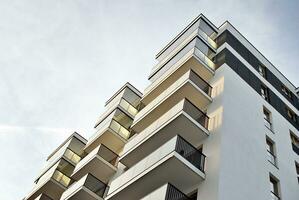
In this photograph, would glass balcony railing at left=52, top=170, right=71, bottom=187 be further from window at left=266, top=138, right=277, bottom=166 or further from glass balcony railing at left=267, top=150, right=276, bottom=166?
glass balcony railing at left=267, top=150, right=276, bottom=166

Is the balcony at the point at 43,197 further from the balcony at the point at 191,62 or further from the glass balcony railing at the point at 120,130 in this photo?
the balcony at the point at 191,62

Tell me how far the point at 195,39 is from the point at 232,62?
11.7ft

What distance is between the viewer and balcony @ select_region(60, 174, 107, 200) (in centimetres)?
2616

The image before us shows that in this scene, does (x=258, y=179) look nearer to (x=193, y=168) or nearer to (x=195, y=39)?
(x=193, y=168)

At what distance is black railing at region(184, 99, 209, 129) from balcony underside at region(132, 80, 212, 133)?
1.35 meters

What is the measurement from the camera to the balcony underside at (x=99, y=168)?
2822 cm

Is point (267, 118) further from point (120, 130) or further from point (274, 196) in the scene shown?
point (120, 130)

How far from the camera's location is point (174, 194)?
17.9 meters

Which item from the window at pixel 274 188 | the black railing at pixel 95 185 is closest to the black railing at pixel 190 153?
the window at pixel 274 188

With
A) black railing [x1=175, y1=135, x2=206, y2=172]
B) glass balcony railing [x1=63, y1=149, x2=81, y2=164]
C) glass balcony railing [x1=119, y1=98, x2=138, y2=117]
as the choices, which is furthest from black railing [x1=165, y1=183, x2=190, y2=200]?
glass balcony railing [x1=63, y1=149, x2=81, y2=164]

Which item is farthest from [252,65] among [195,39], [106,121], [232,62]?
[106,121]

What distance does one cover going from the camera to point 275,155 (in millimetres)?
23828

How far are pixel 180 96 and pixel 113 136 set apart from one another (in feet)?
26.0

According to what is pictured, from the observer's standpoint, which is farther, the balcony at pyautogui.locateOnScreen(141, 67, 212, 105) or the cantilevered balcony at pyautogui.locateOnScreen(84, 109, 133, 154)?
the cantilevered balcony at pyautogui.locateOnScreen(84, 109, 133, 154)
